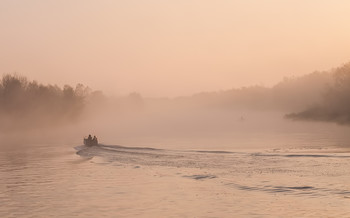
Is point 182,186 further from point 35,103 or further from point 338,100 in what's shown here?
point 35,103

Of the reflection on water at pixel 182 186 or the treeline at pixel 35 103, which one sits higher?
the treeline at pixel 35 103

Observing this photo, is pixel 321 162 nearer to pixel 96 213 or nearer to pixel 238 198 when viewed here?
pixel 238 198

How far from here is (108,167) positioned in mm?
39625

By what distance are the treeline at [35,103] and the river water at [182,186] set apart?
333 ft

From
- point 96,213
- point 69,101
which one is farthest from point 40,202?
point 69,101

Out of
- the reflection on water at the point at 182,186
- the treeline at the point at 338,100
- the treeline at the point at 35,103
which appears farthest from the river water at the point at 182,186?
the treeline at the point at 35,103

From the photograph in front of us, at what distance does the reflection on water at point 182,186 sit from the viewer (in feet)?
70.4

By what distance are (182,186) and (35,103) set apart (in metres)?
134

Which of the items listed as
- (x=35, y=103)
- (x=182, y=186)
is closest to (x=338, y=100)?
(x=35, y=103)

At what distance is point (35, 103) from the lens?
153 meters

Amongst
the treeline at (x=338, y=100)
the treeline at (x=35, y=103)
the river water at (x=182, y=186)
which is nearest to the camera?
the river water at (x=182, y=186)

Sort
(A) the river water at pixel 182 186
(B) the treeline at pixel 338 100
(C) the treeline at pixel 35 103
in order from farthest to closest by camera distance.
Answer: (C) the treeline at pixel 35 103 < (B) the treeline at pixel 338 100 < (A) the river water at pixel 182 186

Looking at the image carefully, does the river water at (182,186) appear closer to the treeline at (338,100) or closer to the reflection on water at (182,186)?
the reflection on water at (182,186)

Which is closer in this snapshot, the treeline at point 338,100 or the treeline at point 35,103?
the treeline at point 338,100
